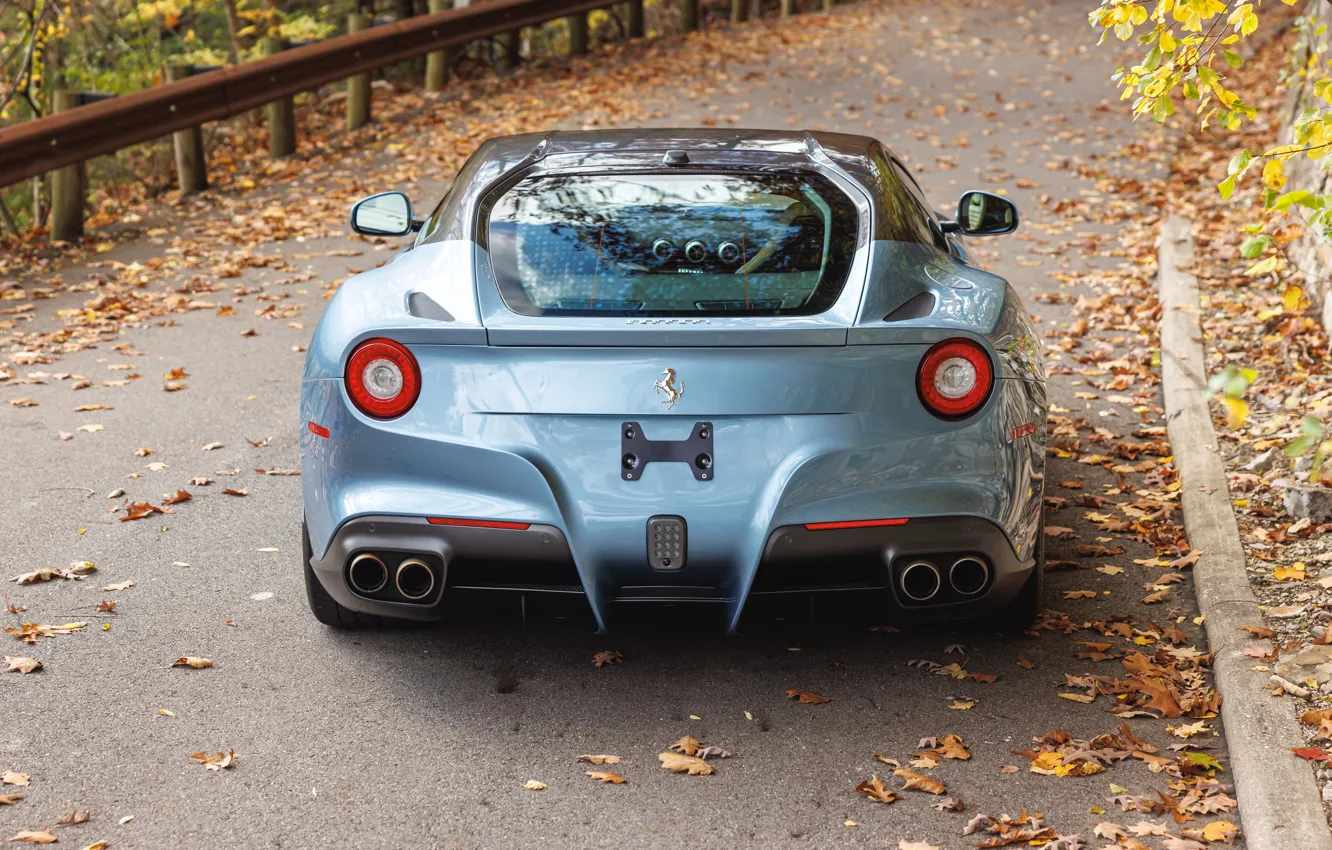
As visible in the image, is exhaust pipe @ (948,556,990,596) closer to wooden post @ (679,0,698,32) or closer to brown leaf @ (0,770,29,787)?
brown leaf @ (0,770,29,787)

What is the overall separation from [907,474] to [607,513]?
82 cm

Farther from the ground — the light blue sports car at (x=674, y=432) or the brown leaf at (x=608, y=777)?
the light blue sports car at (x=674, y=432)

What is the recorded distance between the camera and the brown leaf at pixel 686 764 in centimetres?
360

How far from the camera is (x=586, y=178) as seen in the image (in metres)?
4.42

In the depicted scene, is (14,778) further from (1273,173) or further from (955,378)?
(1273,173)

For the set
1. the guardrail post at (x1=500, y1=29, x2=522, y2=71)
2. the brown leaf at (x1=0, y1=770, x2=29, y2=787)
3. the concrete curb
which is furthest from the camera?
the guardrail post at (x1=500, y1=29, x2=522, y2=71)

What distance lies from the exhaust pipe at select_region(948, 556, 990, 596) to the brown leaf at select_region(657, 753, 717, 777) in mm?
851

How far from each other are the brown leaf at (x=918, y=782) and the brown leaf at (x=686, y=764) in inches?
19.3

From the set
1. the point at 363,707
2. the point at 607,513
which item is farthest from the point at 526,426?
the point at 363,707

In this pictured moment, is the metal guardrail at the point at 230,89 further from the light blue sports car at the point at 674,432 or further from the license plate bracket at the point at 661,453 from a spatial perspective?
the license plate bracket at the point at 661,453

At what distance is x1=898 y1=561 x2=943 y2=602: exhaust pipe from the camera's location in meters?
3.75

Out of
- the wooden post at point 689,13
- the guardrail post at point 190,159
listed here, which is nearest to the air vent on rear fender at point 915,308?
the guardrail post at point 190,159

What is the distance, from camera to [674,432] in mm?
3629

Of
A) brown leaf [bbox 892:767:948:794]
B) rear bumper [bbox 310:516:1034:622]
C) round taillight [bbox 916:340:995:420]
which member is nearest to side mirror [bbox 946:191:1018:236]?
round taillight [bbox 916:340:995:420]
